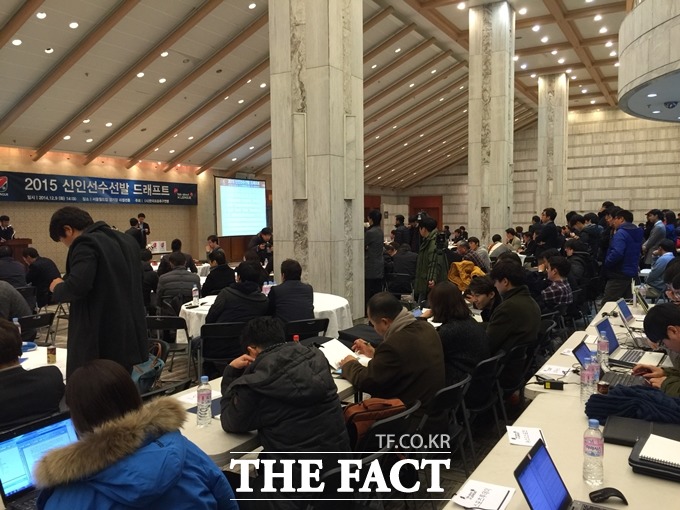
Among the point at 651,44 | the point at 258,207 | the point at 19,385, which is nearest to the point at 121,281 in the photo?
the point at 19,385

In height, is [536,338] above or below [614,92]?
below

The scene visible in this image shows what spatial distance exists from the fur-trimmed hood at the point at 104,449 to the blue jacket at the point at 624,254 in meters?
6.87

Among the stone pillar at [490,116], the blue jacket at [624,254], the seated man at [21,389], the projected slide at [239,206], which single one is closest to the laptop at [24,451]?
the seated man at [21,389]

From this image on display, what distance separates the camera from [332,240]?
7.56m

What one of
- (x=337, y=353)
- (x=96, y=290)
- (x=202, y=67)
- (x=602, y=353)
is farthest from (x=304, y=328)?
(x=202, y=67)

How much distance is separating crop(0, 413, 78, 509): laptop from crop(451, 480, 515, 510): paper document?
1.40 m

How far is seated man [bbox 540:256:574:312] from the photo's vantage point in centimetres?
607

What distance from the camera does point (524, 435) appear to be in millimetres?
2508

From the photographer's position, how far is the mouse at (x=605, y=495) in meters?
1.89

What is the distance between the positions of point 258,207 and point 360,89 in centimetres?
1461

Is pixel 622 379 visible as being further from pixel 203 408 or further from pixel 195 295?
pixel 195 295

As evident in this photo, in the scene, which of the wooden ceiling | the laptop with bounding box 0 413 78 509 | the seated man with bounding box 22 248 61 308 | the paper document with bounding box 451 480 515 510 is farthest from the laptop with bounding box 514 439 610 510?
the wooden ceiling

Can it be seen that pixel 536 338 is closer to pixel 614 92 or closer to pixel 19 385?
pixel 19 385

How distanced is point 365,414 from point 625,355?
6.92 ft
